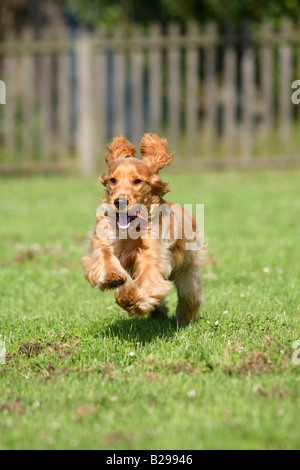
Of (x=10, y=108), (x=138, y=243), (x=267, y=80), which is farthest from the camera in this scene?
(x=10, y=108)

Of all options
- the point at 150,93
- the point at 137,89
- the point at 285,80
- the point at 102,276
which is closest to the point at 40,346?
the point at 102,276

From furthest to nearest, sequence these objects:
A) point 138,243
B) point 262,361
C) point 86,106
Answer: point 86,106
point 138,243
point 262,361

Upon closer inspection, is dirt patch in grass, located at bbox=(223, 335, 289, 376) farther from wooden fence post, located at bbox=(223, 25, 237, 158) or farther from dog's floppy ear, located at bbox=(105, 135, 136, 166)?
wooden fence post, located at bbox=(223, 25, 237, 158)

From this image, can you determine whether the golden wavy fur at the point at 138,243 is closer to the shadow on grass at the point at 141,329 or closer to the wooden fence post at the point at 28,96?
the shadow on grass at the point at 141,329

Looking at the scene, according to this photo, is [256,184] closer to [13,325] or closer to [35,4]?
[13,325]

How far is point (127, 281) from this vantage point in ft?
13.1

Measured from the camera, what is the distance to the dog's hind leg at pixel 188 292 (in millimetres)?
4664

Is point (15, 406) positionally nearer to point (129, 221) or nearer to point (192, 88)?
point (129, 221)

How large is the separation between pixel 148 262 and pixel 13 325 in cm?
118

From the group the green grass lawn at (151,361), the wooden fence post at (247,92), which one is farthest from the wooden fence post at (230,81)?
the green grass lawn at (151,361)

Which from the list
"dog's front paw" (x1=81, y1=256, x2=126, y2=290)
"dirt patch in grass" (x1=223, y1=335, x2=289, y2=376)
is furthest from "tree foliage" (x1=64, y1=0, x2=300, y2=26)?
"dirt patch in grass" (x1=223, y1=335, x2=289, y2=376)

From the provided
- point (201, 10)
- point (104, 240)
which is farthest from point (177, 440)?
point (201, 10)

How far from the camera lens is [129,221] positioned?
4109 mm

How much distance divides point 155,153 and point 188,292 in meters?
1.02
